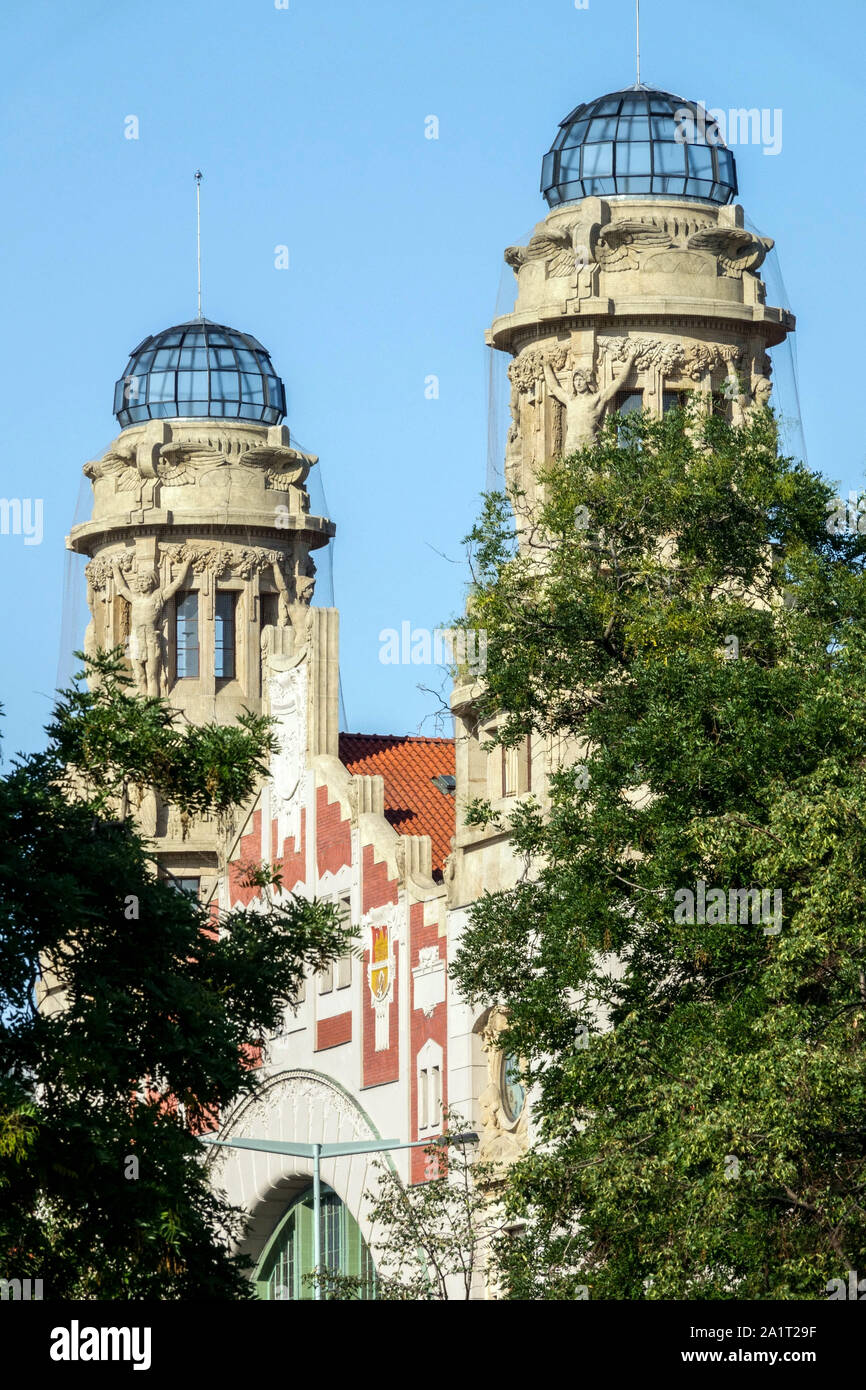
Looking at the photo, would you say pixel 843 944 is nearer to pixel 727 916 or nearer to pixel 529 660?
pixel 727 916

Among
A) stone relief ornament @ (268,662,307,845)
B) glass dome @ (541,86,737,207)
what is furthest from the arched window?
glass dome @ (541,86,737,207)

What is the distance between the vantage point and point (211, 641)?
73.9m

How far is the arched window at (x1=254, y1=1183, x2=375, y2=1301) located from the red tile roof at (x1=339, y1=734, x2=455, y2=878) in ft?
24.7

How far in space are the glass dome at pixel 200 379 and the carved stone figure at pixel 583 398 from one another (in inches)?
875

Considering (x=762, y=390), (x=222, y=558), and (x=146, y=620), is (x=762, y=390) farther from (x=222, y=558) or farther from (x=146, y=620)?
(x=146, y=620)

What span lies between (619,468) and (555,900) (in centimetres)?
555

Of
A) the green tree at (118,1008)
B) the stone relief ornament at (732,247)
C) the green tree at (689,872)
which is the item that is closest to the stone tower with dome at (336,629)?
the stone relief ornament at (732,247)

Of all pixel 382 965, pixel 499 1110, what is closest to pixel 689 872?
pixel 499 1110

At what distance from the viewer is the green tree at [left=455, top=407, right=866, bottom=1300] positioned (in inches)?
1243

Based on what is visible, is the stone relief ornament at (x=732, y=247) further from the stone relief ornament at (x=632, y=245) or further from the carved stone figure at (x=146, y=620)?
the carved stone figure at (x=146, y=620)

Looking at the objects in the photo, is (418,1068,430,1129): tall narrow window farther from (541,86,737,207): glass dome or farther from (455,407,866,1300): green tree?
(455,407,866,1300): green tree

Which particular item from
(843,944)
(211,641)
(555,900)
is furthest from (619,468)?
(211,641)

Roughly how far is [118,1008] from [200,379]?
45414 millimetres
